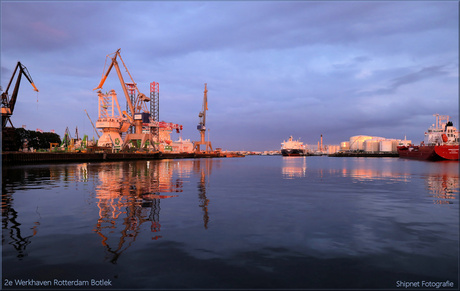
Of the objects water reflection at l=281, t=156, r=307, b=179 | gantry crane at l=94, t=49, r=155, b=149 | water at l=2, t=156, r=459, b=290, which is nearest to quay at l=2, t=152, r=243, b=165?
gantry crane at l=94, t=49, r=155, b=149

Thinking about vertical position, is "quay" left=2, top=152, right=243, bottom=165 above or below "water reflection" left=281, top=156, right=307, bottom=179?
above

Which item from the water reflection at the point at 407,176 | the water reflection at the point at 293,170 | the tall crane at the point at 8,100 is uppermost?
the tall crane at the point at 8,100

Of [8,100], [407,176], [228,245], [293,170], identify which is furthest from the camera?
[8,100]

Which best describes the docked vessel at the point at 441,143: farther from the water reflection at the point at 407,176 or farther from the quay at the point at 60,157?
the quay at the point at 60,157

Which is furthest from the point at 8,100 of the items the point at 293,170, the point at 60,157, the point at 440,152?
the point at 440,152

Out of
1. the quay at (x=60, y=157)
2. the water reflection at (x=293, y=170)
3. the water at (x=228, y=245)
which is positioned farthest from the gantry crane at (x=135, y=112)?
the water at (x=228, y=245)

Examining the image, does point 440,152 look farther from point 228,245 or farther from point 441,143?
A: point 228,245

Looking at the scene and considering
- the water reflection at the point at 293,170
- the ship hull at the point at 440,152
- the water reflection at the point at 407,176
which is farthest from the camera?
the ship hull at the point at 440,152

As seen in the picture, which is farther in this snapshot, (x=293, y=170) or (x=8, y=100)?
(x=8, y=100)

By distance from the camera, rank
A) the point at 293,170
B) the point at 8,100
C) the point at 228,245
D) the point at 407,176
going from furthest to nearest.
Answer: the point at 8,100 → the point at 293,170 → the point at 407,176 → the point at 228,245

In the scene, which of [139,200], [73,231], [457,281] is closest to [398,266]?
[457,281]

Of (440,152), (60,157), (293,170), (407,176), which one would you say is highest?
(440,152)

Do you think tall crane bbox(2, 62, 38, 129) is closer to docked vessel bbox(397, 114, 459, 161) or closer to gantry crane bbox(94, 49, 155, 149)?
gantry crane bbox(94, 49, 155, 149)

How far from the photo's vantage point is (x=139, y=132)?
403 feet
